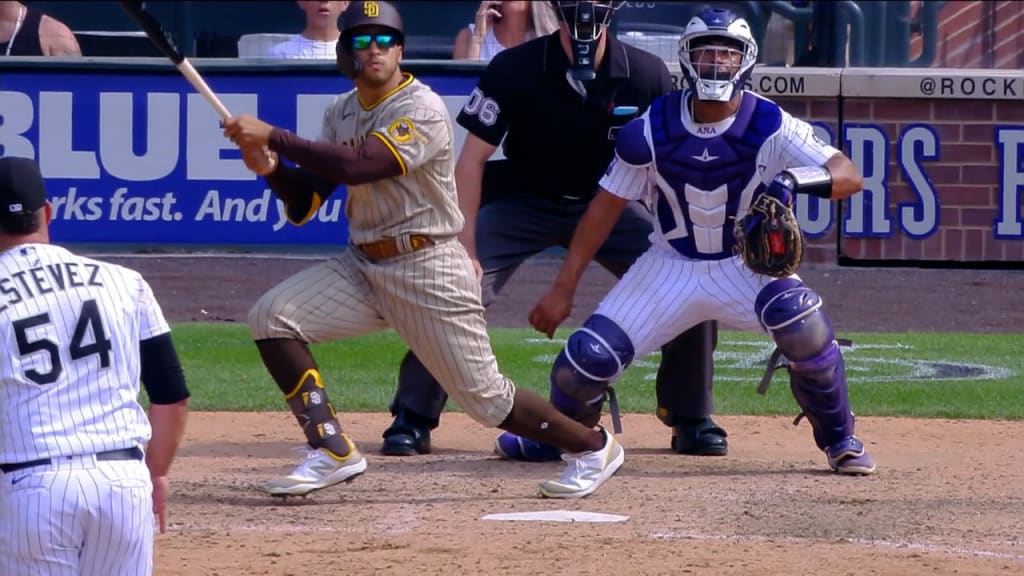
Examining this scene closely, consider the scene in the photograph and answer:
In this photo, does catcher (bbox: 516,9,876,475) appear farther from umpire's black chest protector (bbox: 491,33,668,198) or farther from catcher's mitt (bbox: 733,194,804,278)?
umpire's black chest protector (bbox: 491,33,668,198)

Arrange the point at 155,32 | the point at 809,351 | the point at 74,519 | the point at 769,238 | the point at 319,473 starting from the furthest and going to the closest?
the point at 809,351 → the point at 769,238 → the point at 319,473 → the point at 155,32 → the point at 74,519

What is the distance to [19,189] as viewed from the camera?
11.2 feet

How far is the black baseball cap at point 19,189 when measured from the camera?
340 centimetres

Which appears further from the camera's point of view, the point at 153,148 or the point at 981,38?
the point at 981,38

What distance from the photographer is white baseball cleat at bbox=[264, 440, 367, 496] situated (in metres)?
5.52

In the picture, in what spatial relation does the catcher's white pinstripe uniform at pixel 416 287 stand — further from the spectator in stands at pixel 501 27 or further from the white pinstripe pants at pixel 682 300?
the spectator in stands at pixel 501 27

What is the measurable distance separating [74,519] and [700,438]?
142 inches

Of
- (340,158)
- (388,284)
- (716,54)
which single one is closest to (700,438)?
(716,54)

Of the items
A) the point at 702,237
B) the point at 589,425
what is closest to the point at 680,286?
the point at 702,237

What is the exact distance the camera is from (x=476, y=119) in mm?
6488

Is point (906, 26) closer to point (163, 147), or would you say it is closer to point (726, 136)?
point (163, 147)

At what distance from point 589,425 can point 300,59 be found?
19.8ft

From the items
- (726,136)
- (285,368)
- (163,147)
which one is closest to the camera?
(285,368)

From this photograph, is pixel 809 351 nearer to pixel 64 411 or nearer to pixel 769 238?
pixel 769 238
